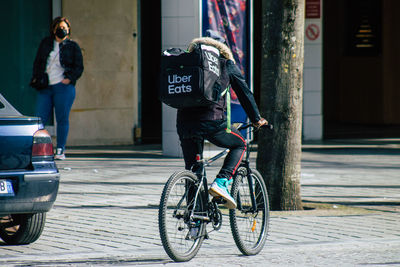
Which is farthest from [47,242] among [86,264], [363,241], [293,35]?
[293,35]

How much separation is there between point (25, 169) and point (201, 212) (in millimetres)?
1354

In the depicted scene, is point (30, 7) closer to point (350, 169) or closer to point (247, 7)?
point (247, 7)

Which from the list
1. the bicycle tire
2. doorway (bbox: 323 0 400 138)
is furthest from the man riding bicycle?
doorway (bbox: 323 0 400 138)

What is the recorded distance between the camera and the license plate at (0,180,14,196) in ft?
20.5

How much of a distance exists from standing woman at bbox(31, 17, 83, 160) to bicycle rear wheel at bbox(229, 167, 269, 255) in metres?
5.79

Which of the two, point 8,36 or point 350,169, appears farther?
point 8,36

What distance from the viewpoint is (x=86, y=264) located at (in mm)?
6168

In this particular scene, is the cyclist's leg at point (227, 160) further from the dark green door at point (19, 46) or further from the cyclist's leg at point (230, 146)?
the dark green door at point (19, 46)

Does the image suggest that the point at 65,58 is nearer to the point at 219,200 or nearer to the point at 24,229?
the point at 24,229

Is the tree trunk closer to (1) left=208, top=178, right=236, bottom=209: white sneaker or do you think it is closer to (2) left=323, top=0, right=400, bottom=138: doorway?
(1) left=208, top=178, right=236, bottom=209: white sneaker

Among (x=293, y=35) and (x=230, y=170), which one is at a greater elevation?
(x=293, y=35)

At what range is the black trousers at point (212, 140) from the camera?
6.33 metres

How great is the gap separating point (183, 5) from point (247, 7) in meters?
1.04

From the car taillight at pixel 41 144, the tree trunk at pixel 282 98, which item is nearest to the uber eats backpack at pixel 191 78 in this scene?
the car taillight at pixel 41 144
